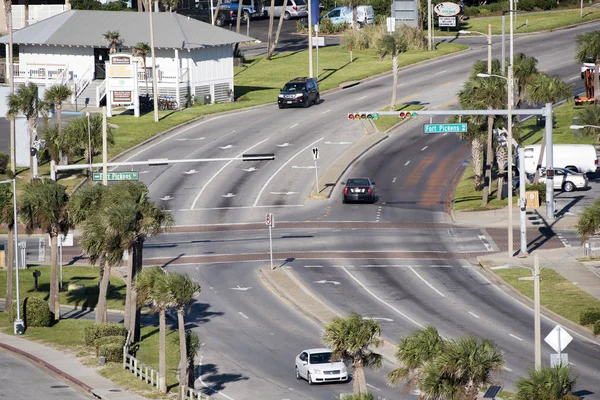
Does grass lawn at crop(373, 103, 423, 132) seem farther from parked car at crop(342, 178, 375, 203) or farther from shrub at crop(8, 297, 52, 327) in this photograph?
shrub at crop(8, 297, 52, 327)

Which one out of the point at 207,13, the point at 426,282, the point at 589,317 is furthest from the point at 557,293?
the point at 207,13

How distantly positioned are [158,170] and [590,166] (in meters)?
30.0

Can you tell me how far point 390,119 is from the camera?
99438 mm

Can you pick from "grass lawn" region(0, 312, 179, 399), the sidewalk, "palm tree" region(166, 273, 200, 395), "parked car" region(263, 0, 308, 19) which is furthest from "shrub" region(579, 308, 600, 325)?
"parked car" region(263, 0, 308, 19)

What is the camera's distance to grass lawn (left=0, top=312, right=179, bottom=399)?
151 feet

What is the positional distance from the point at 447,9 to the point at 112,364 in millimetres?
87536

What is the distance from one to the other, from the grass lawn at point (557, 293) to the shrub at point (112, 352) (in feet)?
65.2

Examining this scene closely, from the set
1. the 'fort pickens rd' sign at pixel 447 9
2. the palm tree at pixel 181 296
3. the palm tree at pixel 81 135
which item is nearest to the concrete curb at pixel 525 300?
the palm tree at pixel 181 296

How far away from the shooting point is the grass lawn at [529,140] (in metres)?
78.0

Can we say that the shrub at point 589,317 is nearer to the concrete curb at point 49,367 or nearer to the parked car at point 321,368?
the parked car at point 321,368

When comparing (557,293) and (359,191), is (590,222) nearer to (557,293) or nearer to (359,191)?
(557,293)

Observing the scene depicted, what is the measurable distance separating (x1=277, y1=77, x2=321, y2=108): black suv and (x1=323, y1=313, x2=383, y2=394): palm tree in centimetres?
6311

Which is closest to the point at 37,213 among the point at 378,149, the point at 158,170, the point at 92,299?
the point at 92,299

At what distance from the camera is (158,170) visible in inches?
3457
